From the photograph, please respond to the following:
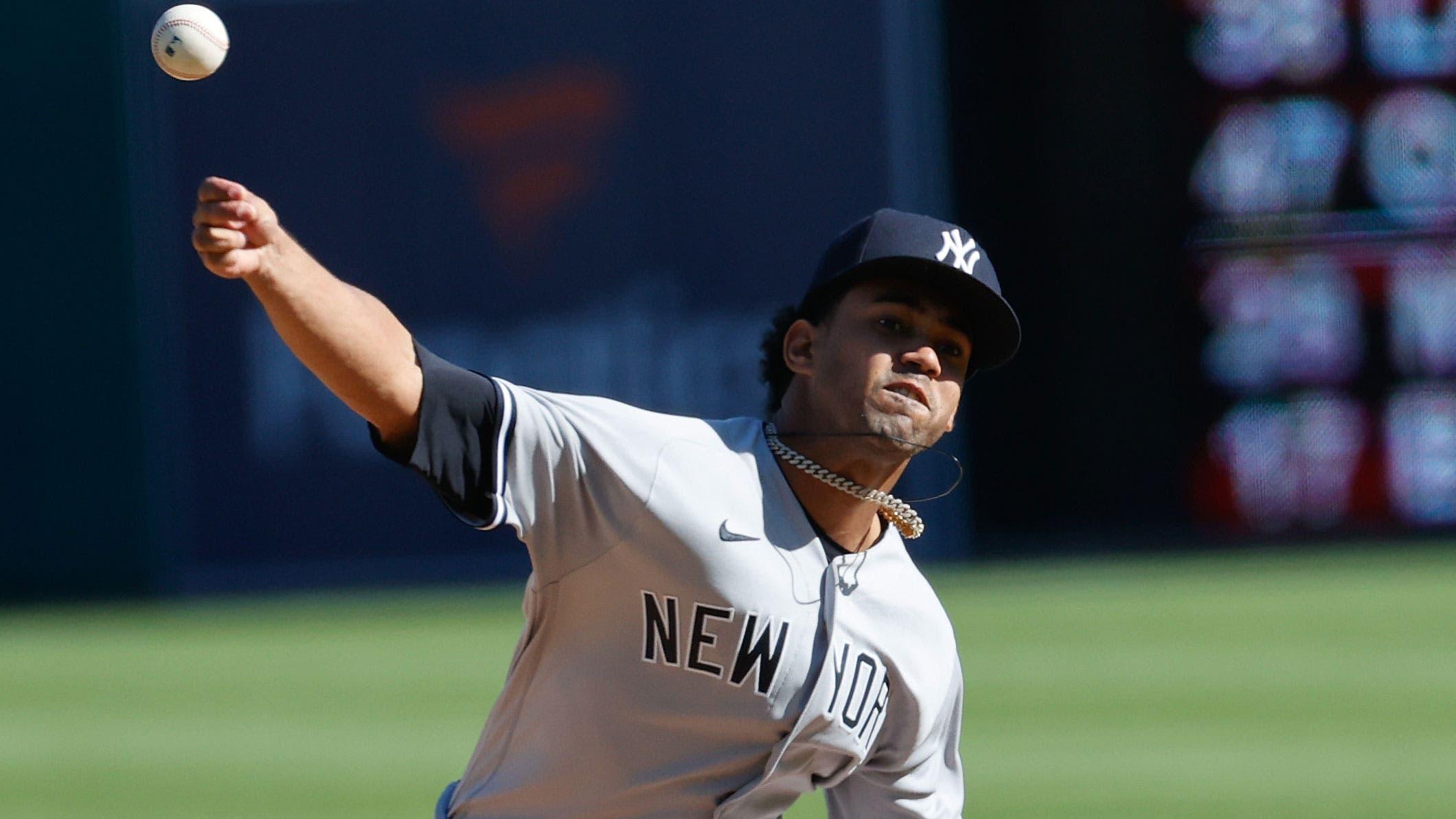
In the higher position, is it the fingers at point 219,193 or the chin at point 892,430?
the fingers at point 219,193

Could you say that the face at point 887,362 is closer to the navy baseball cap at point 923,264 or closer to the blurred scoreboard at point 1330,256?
the navy baseball cap at point 923,264

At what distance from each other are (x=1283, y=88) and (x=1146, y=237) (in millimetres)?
1071

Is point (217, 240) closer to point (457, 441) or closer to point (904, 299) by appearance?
point (457, 441)

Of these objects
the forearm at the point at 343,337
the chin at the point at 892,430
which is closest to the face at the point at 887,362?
the chin at the point at 892,430

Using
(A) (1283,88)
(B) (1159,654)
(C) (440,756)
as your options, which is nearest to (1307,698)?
(B) (1159,654)

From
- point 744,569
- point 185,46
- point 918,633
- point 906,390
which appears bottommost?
point 918,633

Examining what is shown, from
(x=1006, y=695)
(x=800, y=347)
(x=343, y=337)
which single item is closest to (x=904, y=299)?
(x=800, y=347)

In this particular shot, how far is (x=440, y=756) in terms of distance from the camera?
714cm

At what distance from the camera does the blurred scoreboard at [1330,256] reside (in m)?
10.8

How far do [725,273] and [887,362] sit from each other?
8.65m

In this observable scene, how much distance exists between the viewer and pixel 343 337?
263cm

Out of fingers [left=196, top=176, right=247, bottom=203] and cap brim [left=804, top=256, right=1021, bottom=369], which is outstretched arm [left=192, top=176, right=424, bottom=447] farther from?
cap brim [left=804, top=256, right=1021, bottom=369]

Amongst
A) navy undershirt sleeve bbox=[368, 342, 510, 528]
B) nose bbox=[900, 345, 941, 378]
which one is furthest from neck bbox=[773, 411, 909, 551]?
navy undershirt sleeve bbox=[368, 342, 510, 528]

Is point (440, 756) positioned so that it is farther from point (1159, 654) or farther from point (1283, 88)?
point (1283, 88)
